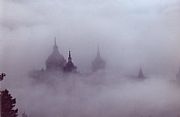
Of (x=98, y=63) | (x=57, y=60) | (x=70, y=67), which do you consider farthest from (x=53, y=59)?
(x=98, y=63)

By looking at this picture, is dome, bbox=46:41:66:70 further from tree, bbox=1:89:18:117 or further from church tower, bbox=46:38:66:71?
tree, bbox=1:89:18:117

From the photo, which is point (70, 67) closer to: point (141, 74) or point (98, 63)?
point (98, 63)

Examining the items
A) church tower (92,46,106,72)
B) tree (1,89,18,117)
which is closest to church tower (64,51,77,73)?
church tower (92,46,106,72)

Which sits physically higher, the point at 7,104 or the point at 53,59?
the point at 53,59

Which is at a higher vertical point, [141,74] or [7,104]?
[141,74]

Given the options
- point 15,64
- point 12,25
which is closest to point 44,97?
point 15,64

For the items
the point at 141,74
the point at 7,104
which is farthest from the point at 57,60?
the point at 141,74

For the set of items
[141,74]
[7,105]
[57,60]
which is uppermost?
[57,60]

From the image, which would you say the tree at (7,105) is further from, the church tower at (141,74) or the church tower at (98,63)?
the church tower at (141,74)
